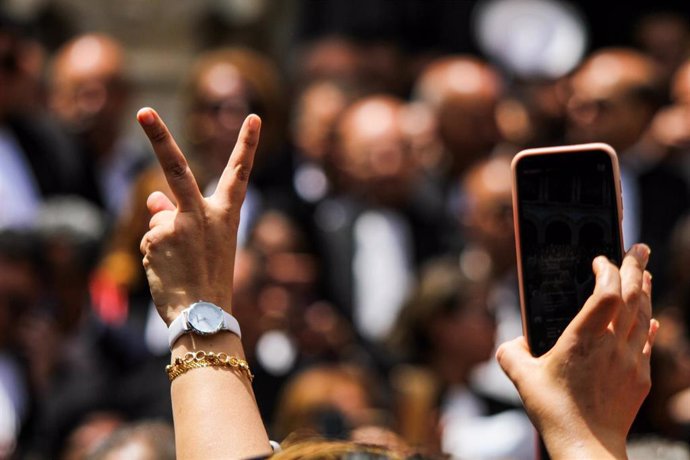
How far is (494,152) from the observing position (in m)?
6.88

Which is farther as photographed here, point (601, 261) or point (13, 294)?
point (13, 294)

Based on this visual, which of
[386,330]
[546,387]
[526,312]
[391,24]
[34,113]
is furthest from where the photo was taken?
[391,24]

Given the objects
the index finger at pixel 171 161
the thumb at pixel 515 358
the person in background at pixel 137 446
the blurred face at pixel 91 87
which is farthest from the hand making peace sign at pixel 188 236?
the blurred face at pixel 91 87

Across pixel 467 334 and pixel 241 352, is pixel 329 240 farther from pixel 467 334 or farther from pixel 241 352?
pixel 241 352

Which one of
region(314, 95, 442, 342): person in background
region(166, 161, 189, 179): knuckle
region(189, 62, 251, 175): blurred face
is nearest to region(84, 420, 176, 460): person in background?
region(166, 161, 189, 179): knuckle

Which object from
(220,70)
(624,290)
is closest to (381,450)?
(624,290)

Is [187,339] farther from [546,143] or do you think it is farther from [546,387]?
[546,143]

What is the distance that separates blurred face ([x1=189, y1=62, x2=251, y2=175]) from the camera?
5859 mm

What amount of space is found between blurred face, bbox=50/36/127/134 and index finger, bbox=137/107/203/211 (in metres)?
4.64

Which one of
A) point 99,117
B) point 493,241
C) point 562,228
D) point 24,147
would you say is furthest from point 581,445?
point 99,117

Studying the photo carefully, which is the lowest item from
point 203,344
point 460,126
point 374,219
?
point 203,344

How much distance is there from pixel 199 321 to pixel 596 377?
57 centimetres

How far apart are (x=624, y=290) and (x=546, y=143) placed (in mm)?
4671

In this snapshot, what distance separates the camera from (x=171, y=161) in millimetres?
1993
